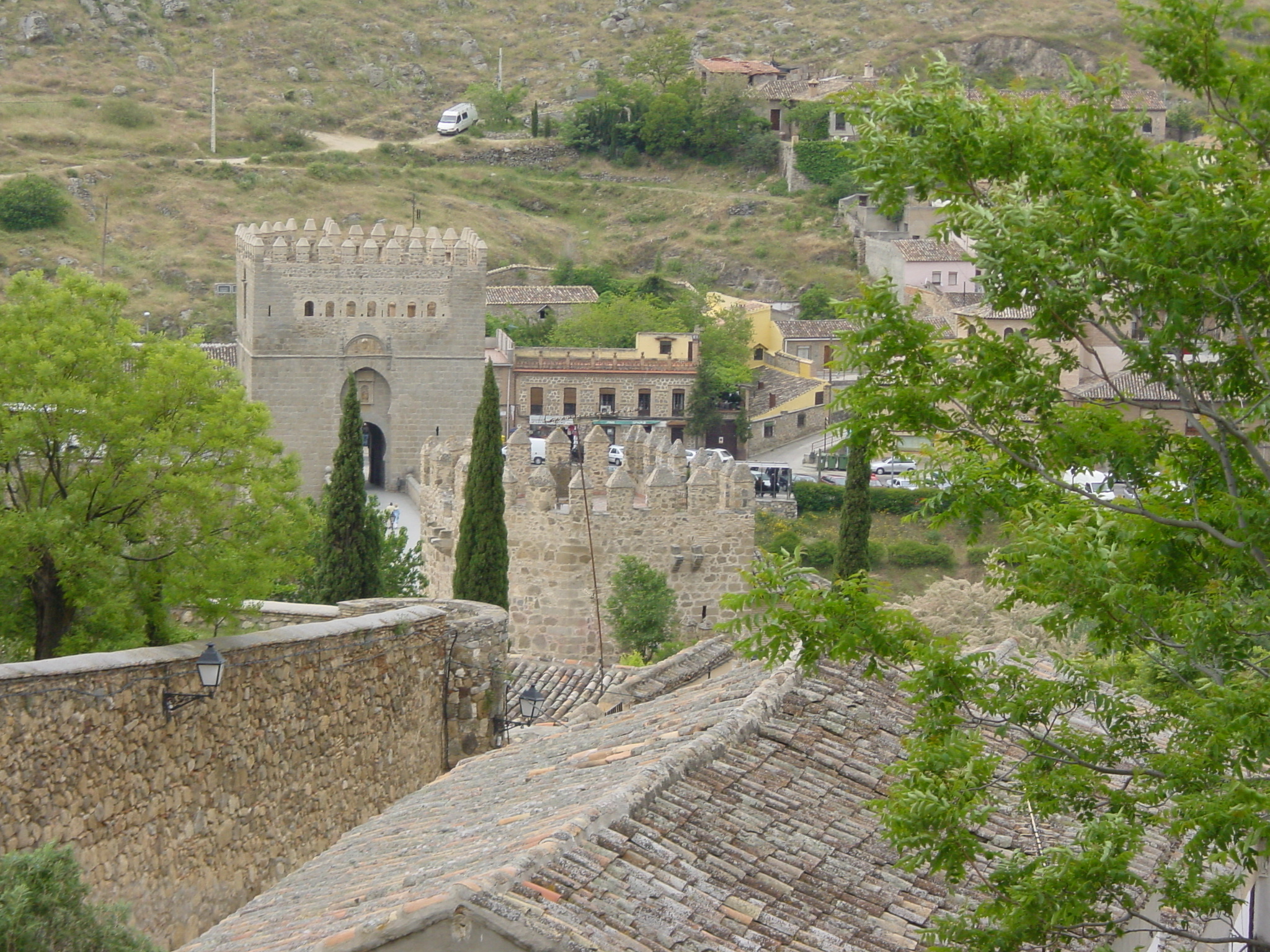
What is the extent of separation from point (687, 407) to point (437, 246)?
41.6ft

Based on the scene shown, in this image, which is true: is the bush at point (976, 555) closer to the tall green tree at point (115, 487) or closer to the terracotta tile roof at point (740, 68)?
the tall green tree at point (115, 487)

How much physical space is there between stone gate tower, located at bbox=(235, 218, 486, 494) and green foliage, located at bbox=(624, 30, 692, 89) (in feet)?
150

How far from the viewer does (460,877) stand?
742 centimetres

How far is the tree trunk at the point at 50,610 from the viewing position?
40.3ft

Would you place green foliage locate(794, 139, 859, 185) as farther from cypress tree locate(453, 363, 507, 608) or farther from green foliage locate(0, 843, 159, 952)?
green foliage locate(0, 843, 159, 952)

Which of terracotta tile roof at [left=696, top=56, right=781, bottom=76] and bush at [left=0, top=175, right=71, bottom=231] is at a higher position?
terracotta tile roof at [left=696, top=56, right=781, bottom=76]

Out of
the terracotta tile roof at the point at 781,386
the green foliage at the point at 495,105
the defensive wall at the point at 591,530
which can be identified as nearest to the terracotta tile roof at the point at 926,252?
the terracotta tile roof at the point at 781,386

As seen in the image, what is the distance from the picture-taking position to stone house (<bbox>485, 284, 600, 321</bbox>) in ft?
208

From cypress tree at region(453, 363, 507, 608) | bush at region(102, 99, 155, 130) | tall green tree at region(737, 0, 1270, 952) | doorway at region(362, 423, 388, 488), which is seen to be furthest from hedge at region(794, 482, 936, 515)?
bush at region(102, 99, 155, 130)

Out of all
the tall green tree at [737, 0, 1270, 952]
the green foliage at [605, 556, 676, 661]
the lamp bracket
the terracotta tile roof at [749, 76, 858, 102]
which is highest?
the terracotta tile roof at [749, 76, 858, 102]

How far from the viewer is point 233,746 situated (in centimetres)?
1124

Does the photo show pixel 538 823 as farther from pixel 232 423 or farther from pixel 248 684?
pixel 232 423

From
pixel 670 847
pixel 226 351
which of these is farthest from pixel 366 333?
pixel 670 847

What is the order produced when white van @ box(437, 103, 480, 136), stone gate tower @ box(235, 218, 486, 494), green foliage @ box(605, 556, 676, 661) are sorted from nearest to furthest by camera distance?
green foliage @ box(605, 556, 676, 661), stone gate tower @ box(235, 218, 486, 494), white van @ box(437, 103, 480, 136)
